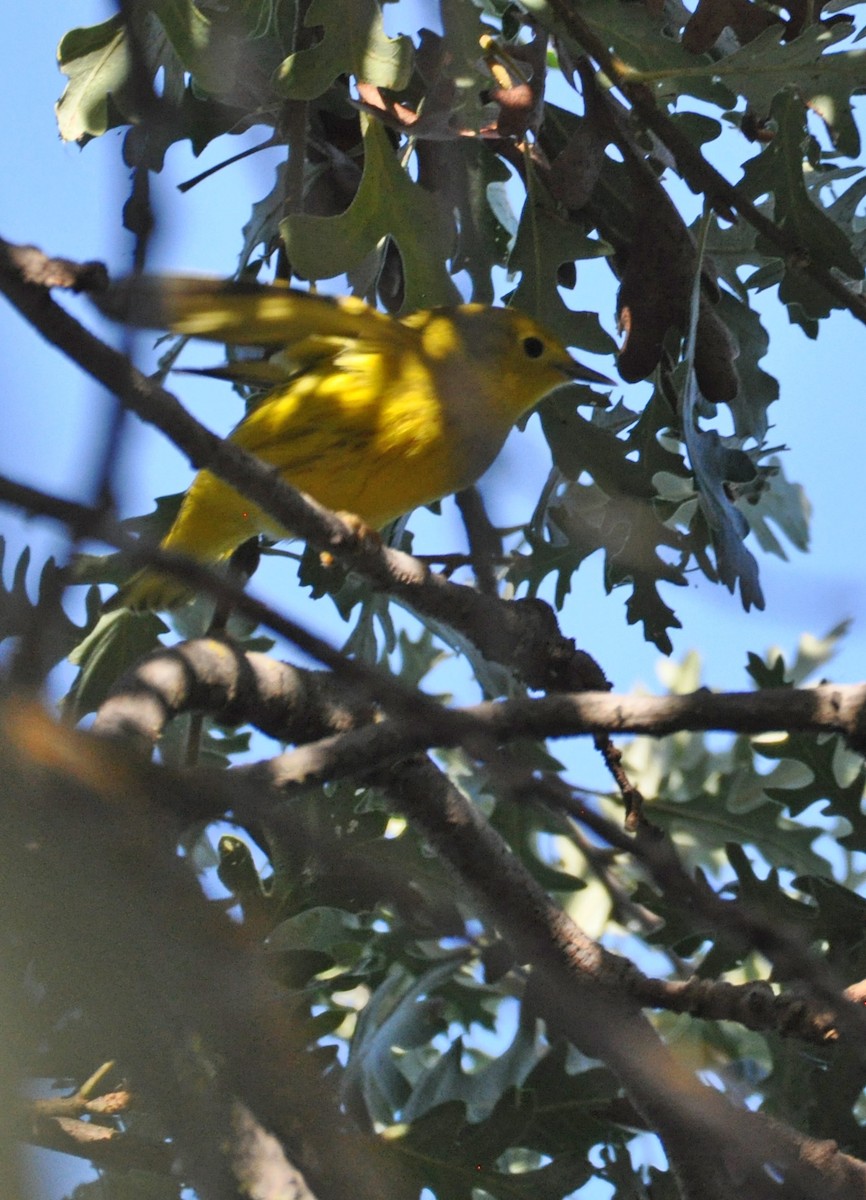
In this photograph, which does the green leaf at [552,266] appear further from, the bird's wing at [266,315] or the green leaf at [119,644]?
the green leaf at [119,644]

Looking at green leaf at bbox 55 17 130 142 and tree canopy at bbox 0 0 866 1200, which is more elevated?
green leaf at bbox 55 17 130 142

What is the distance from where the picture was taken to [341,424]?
288cm

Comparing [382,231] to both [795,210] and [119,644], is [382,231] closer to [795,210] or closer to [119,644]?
[795,210]

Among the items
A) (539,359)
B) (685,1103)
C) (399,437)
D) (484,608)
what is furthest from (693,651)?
(685,1103)

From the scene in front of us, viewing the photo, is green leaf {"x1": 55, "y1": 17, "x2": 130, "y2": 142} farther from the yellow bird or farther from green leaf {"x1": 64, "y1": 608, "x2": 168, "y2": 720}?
green leaf {"x1": 64, "y1": 608, "x2": 168, "y2": 720}

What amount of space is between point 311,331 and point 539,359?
61 cm

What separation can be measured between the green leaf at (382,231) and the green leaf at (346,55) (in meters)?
0.16

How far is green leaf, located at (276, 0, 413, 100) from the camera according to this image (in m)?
2.32

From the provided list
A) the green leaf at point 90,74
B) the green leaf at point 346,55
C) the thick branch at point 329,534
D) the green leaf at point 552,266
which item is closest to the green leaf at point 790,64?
the green leaf at point 552,266

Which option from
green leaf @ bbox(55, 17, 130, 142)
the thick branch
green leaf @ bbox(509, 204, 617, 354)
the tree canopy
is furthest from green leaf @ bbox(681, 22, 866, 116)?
green leaf @ bbox(55, 17, 130, 142)

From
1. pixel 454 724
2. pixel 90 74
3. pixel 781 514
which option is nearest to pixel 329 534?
pixel 454 724

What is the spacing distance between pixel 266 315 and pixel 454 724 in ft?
5.92

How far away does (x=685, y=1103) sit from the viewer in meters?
0.93

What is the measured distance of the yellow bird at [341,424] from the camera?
2777 mm
